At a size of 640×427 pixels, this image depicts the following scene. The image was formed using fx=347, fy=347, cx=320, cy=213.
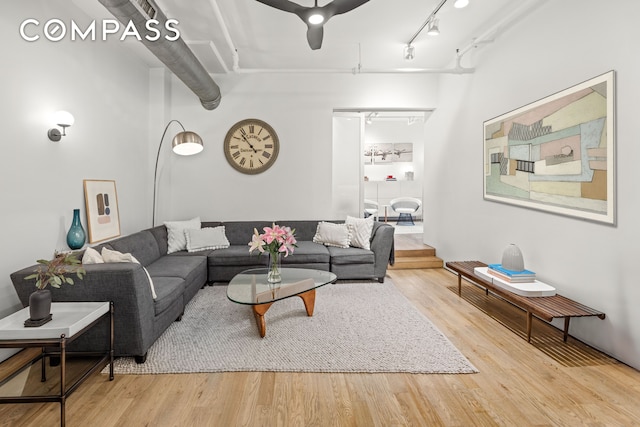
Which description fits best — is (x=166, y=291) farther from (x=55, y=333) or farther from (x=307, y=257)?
(x=307, y=257)

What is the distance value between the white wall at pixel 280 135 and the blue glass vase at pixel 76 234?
2.01 meters

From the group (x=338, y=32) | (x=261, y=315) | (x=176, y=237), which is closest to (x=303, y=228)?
(x=176, y=237)

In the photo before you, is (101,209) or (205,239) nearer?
(101,209)

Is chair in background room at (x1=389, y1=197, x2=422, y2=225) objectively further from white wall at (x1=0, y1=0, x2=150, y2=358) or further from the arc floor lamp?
white wall at (x1=0, y1=0, x2=150, y2=358)

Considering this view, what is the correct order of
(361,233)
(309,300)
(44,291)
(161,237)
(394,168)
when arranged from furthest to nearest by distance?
1. (394,168)
2. (361,233)
3. (161,237)
4. (309,300)
5. (44,291)

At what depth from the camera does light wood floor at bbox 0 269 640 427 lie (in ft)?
6.07

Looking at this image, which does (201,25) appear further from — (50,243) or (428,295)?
(428,295)

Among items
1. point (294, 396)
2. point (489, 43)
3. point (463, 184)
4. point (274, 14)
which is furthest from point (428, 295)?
point (274, 14)

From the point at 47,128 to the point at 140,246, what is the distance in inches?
55.7

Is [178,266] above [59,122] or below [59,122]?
below

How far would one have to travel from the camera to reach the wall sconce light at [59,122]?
2887mm

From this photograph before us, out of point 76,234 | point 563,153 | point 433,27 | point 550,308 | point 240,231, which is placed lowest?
point 550,308

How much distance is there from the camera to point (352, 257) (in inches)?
173

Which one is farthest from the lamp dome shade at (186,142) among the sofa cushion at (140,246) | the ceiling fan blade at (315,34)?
the ceiling fan blade at (315,34)
